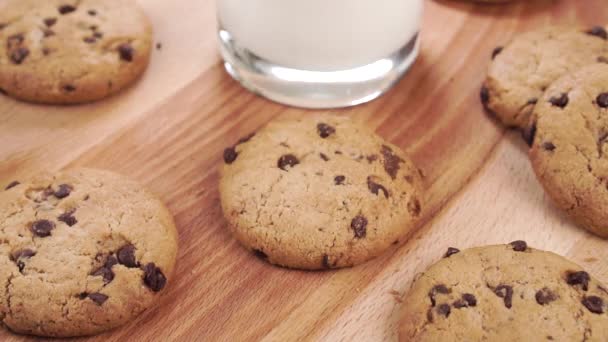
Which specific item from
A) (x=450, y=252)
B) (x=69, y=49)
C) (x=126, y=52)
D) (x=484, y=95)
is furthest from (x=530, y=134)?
(x=69, y=49)

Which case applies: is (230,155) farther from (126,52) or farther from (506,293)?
(506,293)

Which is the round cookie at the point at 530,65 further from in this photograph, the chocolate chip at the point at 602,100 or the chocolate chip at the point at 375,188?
the chocolate chip at the point at 375,188

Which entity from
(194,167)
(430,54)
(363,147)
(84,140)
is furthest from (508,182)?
(84,140)

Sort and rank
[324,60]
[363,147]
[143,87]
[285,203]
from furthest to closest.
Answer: [143,87] < [324,60] < [363,147] < [285,203]

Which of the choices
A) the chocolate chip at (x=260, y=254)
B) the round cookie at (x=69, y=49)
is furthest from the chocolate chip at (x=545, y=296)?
the round cookie at (x=69, y=49)

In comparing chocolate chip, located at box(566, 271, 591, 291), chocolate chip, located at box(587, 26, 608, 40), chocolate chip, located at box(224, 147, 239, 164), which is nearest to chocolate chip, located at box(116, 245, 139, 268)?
chocolate chip, located at box(224, 147, 239, 164)

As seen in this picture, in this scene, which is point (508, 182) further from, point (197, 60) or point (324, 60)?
point (197, 60)
